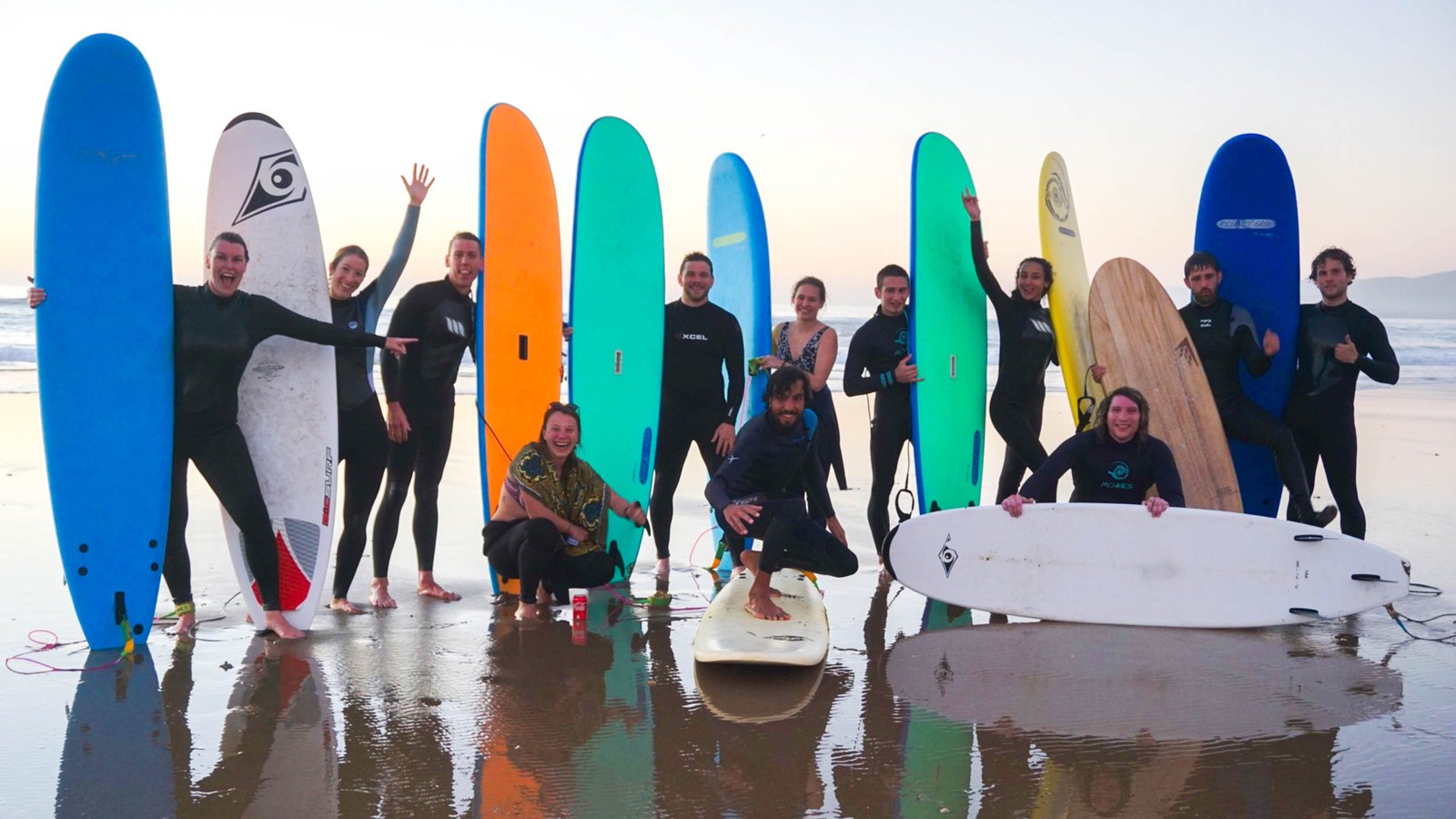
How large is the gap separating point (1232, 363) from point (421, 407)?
355 cm

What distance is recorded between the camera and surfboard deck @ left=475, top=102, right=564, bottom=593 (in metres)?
4.64

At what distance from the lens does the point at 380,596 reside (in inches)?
167

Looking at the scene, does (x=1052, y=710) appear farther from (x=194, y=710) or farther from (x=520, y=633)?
(x=194, y=710)

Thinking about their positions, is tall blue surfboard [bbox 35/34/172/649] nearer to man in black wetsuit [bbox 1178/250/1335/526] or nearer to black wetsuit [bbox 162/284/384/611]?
black wetsuit [bbox 162/284/384/611]

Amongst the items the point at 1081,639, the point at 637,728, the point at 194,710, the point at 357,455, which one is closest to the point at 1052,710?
the point at 1081,639

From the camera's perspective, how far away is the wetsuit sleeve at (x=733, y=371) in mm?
4902

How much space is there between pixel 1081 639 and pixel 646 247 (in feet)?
8.80

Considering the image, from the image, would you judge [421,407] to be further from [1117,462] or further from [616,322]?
[1117,462]

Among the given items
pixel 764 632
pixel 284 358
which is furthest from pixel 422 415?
pixel 764 632

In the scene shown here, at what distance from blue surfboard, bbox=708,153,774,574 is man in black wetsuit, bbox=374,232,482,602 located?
61.5 inches

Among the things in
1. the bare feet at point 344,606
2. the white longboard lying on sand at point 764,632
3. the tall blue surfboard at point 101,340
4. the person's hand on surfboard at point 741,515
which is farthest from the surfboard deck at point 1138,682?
the tall blue surfboard at point 101,340

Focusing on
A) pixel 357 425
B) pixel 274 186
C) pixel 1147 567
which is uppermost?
pixel 274 186

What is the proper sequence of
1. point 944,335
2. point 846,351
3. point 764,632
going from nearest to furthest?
point 764,632 < point 944,335 < point 846,351

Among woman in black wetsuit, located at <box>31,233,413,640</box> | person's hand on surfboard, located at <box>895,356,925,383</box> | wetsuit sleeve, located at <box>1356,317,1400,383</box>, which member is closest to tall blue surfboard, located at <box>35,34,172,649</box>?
woman in black wetsuit, located at <box>31,233,413,640</box>
